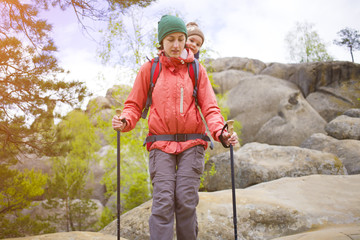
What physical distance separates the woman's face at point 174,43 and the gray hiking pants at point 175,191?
0.91 metres

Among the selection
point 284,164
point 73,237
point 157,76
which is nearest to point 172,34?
point 157,76

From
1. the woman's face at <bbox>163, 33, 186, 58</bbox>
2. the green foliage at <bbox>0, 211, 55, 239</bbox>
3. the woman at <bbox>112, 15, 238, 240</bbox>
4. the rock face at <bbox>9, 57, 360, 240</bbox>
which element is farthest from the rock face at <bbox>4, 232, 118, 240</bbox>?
the green foliage at <bbox>0, 211, 55, 239</bbox>

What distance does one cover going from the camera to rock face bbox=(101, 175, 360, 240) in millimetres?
4402

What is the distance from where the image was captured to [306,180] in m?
5.84

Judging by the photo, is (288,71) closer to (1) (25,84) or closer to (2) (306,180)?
(2) (306,180)

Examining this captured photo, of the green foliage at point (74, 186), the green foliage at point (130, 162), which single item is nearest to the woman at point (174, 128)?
the green foliage at point (130, 162)

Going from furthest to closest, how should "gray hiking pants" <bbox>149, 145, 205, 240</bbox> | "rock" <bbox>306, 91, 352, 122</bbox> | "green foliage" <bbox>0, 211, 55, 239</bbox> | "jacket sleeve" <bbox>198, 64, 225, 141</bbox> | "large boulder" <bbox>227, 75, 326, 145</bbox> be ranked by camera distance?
"rock" <bbox>306, 91, 352, 122</bbox> < "large boulder" <bbox>227, 75, 326, 145</bbox> < "green foliage" <bbox>0, 211, 55, 239</bbox> < "jacket sleeve" <bbox>198, 64, 225, 141</bbox> < "gray hiking pants" <bbox>149, 145, 205, 240</bbox>

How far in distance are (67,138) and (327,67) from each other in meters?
20.5

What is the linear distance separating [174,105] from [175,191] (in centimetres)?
76

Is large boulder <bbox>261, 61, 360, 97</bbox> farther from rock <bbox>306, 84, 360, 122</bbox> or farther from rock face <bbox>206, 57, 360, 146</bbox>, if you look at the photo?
rock <bbox>306, 84, 360, 122</bbox>

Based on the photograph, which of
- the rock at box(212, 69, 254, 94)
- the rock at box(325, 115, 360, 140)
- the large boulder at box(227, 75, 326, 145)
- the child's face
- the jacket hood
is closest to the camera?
the jacket hood

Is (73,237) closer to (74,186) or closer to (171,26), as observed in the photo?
(171,26)

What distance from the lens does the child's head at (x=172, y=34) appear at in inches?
113

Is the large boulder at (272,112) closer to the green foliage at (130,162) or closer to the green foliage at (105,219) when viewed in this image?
the green foliage at (130,162)
